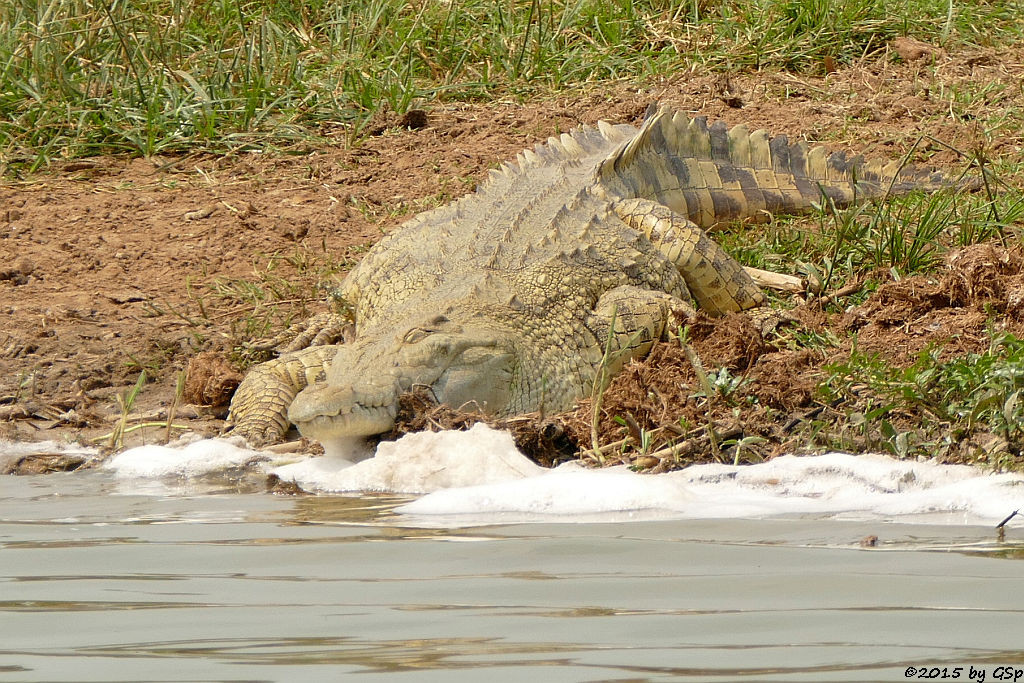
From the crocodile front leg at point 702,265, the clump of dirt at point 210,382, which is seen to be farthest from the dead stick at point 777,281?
the clump of dirt at point 210,382

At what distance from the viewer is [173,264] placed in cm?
667

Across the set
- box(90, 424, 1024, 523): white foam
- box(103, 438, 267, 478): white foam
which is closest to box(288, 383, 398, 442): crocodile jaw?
box(90, 424, 1024, 523): white foam

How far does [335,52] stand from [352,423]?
532 centimetres

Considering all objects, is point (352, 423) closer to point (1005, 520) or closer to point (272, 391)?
point (272, 391)

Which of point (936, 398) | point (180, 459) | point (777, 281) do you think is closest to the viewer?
point (936, 398)

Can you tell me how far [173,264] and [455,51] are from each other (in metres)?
3.28

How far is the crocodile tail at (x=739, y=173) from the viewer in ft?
20.8

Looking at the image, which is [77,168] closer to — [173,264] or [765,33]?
[173,264]

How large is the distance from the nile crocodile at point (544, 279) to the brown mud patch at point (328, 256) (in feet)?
1.01

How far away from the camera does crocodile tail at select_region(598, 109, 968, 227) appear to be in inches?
250

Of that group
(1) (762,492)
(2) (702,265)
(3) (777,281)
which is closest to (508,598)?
(1) (762,492)

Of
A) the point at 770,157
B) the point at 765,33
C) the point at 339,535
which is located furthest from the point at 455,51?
the point at 339,535

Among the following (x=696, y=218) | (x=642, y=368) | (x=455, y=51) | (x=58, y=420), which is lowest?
(x=58, y=420)

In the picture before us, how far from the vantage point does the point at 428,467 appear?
409 centimetres
